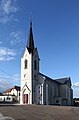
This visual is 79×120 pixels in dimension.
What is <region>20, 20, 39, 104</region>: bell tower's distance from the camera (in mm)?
56781

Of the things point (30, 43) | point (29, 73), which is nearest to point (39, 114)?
point (29, 73)

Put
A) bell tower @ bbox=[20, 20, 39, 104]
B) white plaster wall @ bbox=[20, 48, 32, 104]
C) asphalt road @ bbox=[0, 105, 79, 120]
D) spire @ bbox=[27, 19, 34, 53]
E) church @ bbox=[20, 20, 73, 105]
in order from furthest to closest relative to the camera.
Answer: spire @ bbox=[27, 19, 34, 53] → white plaster wall @ bbox=[20, 48, 32, 104] → church @ bbox=[20, 20, 73, 105] → bell tower @ bbox=[20, 20, 39, 104] → asphalt road @ bbox=[0, 105, 79, 120]

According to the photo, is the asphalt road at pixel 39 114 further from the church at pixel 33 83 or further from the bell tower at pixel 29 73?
the church at pixel 33 83

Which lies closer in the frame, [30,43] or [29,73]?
[29,73]

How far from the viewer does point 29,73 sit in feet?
190

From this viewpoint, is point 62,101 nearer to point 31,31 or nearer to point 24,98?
point 24,98

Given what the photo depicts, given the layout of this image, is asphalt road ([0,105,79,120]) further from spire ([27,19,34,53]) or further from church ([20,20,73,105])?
spire ([27,19,34,53])

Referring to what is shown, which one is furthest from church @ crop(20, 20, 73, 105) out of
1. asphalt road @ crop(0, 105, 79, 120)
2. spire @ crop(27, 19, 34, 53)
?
asphalt road @ crop(0, 105, 79, 120)

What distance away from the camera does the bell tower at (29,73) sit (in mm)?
56781

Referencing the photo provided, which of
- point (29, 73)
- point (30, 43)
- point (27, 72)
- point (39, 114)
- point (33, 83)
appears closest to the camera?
point (39, 114)

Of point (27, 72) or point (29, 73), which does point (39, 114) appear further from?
point (27, 72)

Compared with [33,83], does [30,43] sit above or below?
above

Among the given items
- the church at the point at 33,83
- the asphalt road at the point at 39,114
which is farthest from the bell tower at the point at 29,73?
the asphalt road at the point at 39,114

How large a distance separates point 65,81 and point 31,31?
67.1ft
